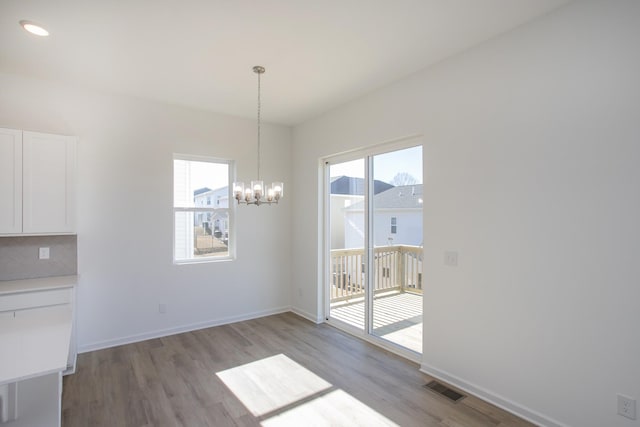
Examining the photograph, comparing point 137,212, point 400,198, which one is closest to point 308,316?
point 400,198

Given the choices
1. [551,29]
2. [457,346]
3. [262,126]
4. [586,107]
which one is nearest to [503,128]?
[586,107]

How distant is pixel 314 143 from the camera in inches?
187

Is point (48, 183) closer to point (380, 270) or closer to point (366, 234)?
point (366, 234)

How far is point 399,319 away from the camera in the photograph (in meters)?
3.82

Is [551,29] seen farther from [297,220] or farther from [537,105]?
[297,220]

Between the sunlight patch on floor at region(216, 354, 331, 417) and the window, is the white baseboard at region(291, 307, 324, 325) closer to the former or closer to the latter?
the sunlight patch on floor at region(216, 354, 331, 417)

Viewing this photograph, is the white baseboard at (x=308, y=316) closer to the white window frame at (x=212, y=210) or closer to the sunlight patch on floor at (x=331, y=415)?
the white window frame at (x=212, y=210)

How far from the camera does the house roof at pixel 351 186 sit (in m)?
3.88

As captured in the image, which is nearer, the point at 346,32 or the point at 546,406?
the point at 546,406

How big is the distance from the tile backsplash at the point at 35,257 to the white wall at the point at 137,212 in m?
0.11

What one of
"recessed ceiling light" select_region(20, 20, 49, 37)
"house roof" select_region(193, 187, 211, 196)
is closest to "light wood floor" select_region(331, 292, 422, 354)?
"house roof" select_region(193, 187, 211, 196)

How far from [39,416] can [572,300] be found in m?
3.22

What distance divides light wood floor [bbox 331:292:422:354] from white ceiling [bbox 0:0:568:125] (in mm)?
2424

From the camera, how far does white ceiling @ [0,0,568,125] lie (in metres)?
2.28
